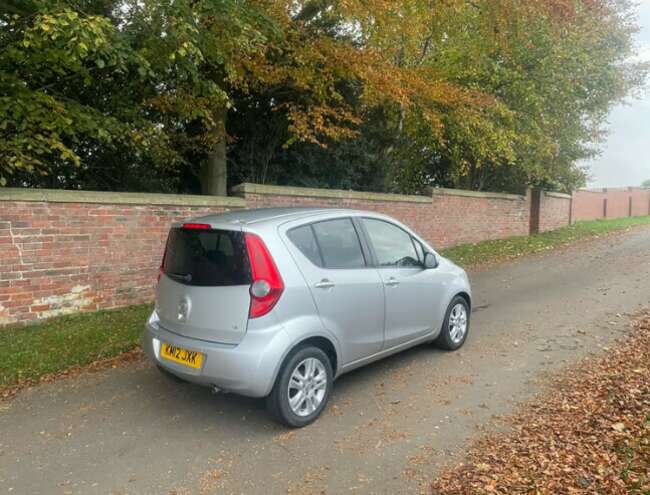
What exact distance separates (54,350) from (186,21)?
4.27m

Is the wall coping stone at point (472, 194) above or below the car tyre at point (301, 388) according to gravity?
above

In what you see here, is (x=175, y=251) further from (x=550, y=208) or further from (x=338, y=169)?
(x=550, y=208)

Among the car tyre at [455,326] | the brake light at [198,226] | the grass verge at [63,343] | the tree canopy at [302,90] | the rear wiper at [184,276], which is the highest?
the tree canopy at [302,90]

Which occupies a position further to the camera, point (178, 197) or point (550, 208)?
point (550, 208)

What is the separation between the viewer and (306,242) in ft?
12.4

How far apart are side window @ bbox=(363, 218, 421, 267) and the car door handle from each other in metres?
0.74

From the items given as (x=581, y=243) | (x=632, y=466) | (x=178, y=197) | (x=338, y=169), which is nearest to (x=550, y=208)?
(x=581, y=243)

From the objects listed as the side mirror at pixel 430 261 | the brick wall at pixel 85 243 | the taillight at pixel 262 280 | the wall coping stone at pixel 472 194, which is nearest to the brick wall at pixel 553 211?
the wall coping stone at pixel 472 194

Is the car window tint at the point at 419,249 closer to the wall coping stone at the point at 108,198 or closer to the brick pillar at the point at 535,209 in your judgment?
the wall coping stone at the point at 108,198

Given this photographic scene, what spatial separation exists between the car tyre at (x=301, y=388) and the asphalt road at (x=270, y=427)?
0.40 feet

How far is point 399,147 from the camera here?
1380 centimetres

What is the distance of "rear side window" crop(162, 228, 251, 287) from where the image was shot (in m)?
3.50

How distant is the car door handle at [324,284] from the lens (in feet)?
12.1

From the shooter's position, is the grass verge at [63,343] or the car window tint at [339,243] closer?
the car window tint at [339,243]
